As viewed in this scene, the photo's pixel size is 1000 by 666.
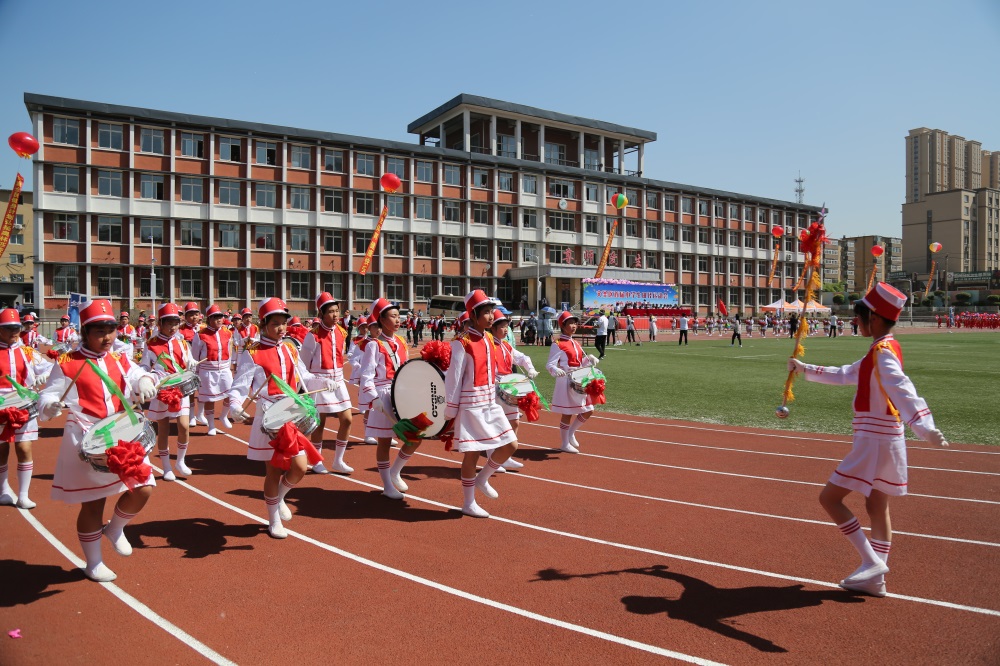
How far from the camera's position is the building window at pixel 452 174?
60812 mm

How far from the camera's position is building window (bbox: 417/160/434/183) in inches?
2338

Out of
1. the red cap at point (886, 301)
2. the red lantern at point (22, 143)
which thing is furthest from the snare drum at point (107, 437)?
the red lantern at point (22, 143)

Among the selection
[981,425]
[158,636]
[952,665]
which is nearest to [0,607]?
[158,636]

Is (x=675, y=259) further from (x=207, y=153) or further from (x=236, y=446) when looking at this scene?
(x=236, y=446)

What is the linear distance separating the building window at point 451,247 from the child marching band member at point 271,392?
55002 mm

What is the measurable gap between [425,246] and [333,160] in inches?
429

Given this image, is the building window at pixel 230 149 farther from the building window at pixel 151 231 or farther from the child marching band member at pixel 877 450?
the child marching band member at pixel 877 450

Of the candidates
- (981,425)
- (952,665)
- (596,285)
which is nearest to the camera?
(952,665)

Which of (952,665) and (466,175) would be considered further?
(466,175)

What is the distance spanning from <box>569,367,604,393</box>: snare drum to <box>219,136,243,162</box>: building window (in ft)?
159

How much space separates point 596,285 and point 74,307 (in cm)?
4060

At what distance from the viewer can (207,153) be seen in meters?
50.3

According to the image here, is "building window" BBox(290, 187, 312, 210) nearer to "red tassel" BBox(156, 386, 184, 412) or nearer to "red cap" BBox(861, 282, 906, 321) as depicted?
"red tassel" BBox(156, 386, 184, 412)

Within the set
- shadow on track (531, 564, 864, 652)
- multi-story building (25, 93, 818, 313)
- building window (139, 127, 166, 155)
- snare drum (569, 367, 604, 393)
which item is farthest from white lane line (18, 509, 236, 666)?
building window (139, 127, 166, 155)
